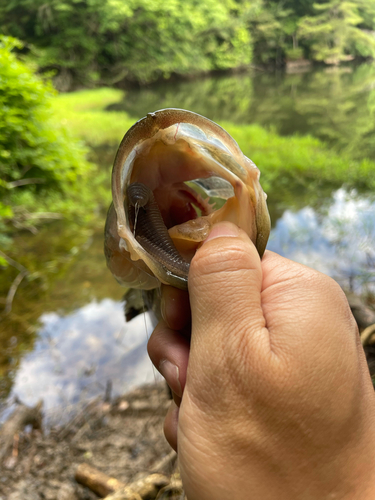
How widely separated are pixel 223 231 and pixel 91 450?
227cm

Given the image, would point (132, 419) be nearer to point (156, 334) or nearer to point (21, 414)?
point (21, 414)

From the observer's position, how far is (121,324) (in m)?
3.57

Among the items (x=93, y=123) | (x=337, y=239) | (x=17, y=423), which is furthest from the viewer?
(x=93, y=123)

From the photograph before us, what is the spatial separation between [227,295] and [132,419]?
7.57 ft

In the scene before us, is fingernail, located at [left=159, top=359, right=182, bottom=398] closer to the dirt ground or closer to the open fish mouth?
the open fish mouth

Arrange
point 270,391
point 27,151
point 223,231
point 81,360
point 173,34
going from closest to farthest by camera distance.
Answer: point 270,391, point 223,231, point 81,360, point 27,151, point 173,34

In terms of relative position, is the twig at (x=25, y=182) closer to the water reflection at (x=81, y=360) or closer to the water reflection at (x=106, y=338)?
the water reflection at (x=106, y=338)

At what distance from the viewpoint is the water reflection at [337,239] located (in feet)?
13.4

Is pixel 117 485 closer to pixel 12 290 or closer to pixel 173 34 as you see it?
pixel 12 290

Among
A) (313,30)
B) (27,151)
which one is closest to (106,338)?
(27,151)

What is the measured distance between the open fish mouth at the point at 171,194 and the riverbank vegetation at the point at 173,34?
24.2m

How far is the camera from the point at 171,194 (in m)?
1.08

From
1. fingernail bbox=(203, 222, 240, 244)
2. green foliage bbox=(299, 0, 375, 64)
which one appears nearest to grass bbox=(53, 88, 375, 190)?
fingernail bbox=(203, 222, 240, 244)

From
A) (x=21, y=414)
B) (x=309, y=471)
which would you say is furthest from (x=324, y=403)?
(x=21, y=414)
